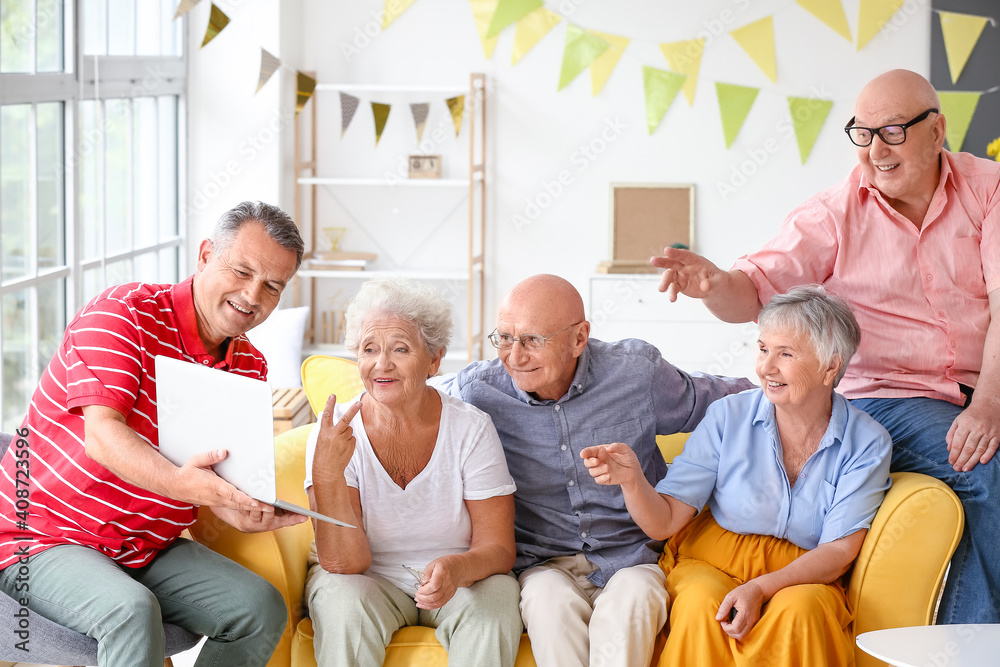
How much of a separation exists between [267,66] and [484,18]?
43.1 inches

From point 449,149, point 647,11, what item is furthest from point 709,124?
point 449,149

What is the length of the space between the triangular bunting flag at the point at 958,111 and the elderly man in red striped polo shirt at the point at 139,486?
3.67 metres

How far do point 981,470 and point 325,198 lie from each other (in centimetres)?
361

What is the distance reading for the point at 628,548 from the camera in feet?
6.99

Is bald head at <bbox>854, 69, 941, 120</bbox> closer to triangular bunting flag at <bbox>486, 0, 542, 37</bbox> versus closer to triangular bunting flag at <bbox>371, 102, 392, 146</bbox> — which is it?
triangular bunting flag at <bbox>486, 0, 542, 37</bbox>

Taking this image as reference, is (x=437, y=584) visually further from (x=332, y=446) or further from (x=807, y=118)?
(x=807, y=118)

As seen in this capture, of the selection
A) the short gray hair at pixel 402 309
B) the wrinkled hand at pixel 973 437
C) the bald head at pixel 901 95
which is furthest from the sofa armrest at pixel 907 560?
the short gray hair at pixel 402 309

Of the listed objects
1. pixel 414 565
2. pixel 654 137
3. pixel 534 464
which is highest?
pixel 654 137

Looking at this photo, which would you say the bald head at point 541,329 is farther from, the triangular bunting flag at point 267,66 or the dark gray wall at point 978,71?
the dark gray wall at point 978,71

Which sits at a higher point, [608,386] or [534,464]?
[608,386]

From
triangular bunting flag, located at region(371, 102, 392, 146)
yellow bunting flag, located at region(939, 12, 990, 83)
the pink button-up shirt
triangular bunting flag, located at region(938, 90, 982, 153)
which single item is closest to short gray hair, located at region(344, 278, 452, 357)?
the pink button-up shirt

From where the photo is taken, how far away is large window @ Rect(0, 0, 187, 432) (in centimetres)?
304

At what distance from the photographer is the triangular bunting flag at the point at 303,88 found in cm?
447

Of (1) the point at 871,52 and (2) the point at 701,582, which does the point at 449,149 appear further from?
(2) the point at 701,582
